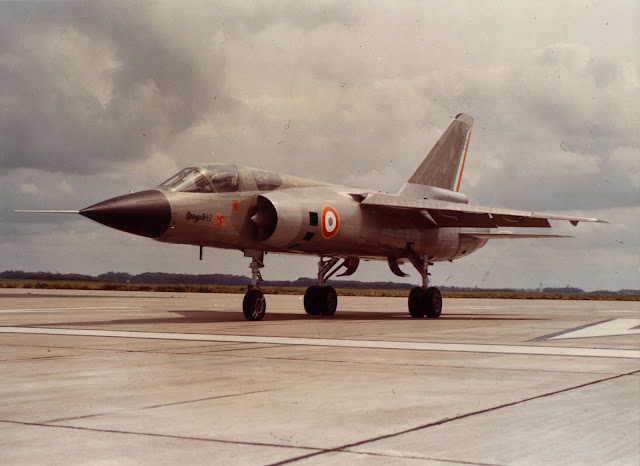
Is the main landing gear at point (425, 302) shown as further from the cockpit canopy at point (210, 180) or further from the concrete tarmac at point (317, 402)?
the concrete tarmac at point (317, 402)

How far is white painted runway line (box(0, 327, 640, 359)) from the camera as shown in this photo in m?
9.23

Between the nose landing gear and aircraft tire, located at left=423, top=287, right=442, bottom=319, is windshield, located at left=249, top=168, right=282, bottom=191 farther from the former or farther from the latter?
aircraft tire, located at left=423, top=287, right=442, bottom=319

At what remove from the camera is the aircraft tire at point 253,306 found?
1574 cm

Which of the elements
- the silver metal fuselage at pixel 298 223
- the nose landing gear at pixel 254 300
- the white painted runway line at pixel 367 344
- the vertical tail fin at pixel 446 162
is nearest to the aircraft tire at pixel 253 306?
the nose landing gear at pixel 254 300

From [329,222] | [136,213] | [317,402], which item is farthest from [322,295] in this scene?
[317,402]

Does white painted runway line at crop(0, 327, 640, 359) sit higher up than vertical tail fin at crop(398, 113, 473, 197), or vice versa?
vertical tail fin at crop(398, 113, 473, 197)

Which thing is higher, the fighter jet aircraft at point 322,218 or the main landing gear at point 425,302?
the fighter jet aircraft at point 322,218

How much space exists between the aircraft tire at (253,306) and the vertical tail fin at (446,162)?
744cm

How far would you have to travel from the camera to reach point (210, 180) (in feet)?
49.4

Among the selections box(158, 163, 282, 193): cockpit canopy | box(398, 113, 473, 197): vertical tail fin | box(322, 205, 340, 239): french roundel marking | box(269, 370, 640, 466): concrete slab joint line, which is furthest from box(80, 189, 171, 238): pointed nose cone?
box(398, 113, 473, 197): vertical tail fin

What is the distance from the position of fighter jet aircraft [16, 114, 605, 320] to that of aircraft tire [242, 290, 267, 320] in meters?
0.02

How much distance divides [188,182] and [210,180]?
1.69ft

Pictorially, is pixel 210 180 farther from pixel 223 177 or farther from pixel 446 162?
pixel 446 162

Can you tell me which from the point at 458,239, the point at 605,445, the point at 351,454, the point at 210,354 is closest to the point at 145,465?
the point at 351,454
